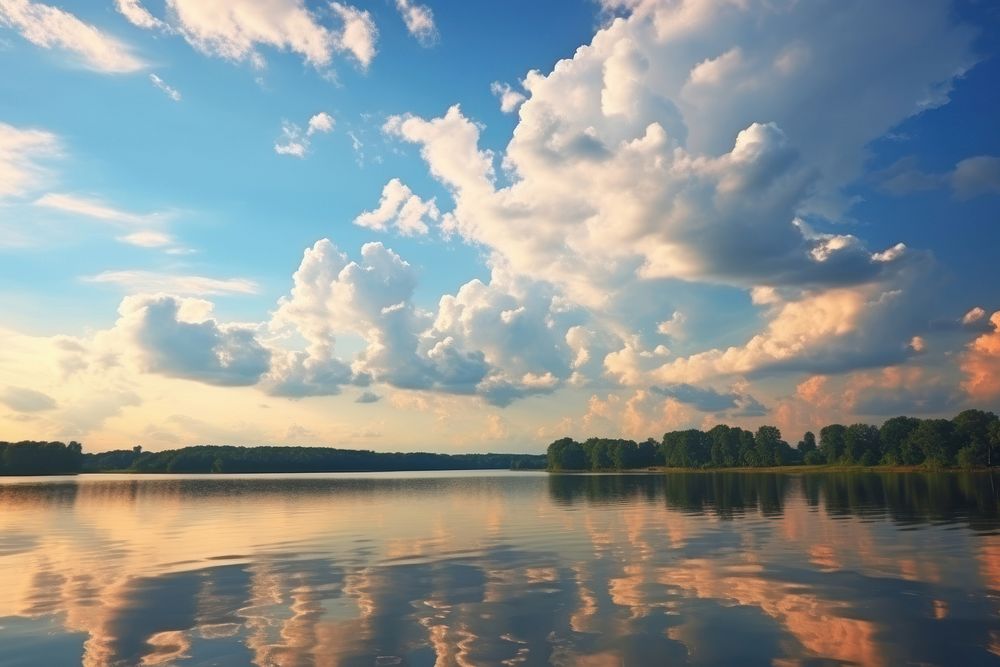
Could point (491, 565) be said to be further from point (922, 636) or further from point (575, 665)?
point (922, 636)

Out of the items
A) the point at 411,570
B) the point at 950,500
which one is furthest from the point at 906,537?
the point at 950,500

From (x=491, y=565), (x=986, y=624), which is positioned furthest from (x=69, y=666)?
(x=986, y=624)

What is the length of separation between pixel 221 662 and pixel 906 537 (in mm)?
47720

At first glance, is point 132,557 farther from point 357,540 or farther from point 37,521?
point 37,521

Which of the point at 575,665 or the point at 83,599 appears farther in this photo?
the point at 83,599

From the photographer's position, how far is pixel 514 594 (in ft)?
103

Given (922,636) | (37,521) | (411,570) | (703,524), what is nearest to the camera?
(922,636)

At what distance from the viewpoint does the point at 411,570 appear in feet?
128

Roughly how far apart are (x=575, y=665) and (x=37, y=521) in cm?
7729

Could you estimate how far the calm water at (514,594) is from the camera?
74.3ft

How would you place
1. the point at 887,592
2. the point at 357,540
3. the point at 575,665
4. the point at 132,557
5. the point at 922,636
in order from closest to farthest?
the point at 575,665 → the point at 922,636 → the point at 887,592 → the point at 132,557 → the point at 357,540

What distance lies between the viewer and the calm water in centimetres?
2264

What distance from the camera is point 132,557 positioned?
46.9 m

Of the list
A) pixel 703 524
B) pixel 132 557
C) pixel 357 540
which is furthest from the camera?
pixel 703 524
